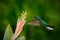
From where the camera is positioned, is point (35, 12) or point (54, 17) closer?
point (35, 12)

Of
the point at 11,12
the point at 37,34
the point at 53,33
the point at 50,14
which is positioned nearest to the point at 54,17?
the point at 50,14

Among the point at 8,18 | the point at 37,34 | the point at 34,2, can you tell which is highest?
the point at 34,2

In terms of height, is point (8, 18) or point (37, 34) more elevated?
point (8, 18)

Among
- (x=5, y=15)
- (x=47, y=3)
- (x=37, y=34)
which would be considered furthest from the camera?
(x=47, y=3)

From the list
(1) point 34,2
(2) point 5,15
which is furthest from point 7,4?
(1) point 34,2

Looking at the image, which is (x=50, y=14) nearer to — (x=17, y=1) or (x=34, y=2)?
(x=34, y=2)

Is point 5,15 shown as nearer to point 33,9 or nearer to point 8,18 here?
point 8,18

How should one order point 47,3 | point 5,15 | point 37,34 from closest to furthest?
point 37,34
point 5,15
point 47,3
